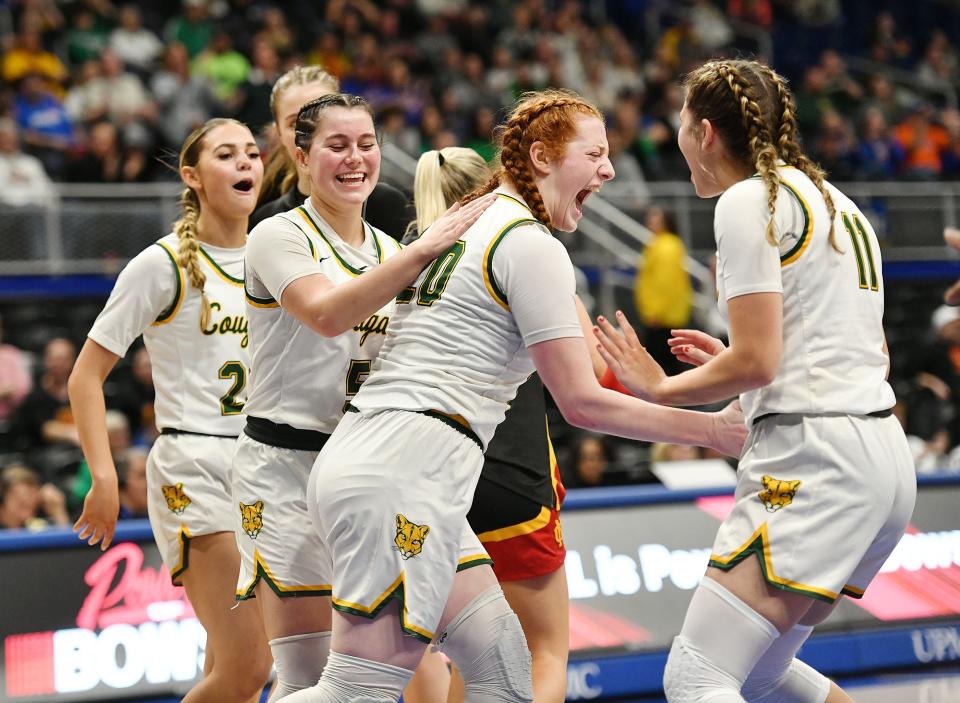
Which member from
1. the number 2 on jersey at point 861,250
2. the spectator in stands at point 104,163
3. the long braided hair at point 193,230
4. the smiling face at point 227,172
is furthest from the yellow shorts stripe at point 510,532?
the spectator in stands at point 104,163

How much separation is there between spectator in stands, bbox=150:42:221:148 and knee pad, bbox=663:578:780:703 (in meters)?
9.29

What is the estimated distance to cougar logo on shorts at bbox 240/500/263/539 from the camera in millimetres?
3551

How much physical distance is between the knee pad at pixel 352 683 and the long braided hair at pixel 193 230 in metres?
1.60

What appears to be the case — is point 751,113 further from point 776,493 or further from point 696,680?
point 696,680

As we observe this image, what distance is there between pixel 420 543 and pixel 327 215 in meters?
1.07

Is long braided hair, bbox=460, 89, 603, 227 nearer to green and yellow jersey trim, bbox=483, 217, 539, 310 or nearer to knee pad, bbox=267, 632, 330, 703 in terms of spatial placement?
green and yellow jersey trim, bbox=483, 217, 539, 310

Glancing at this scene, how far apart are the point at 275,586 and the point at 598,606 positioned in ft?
9.42

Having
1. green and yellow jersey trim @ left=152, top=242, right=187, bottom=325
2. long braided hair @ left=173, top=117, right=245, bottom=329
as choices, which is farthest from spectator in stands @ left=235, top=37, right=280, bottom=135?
green and yellow jersey trim @ left=152, top=242, right=187, bottom=325

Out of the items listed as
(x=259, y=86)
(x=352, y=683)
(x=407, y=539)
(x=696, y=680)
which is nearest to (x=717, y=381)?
(x=696, y=680)

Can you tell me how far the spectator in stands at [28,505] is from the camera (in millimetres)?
7031

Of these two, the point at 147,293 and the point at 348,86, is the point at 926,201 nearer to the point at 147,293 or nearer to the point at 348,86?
the point at 348,86

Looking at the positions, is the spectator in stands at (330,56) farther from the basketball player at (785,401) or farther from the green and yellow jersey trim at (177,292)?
the basketball player at (785,401)

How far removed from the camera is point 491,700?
3225mm

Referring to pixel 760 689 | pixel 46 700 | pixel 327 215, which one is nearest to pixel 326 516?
pixel 327 215
